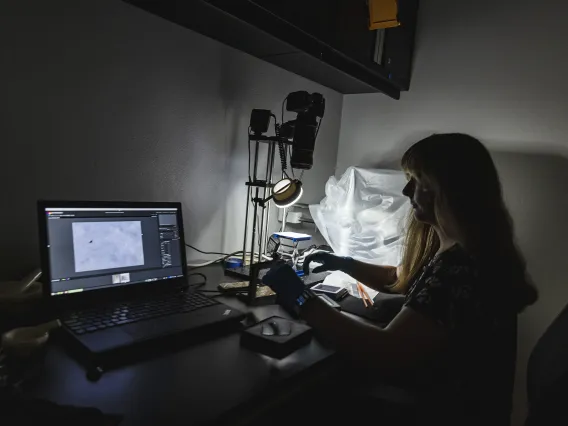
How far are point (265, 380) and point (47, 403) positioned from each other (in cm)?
35

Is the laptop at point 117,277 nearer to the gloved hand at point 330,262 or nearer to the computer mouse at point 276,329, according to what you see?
the computer mouse at point 276,329

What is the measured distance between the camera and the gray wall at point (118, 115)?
100 centimetres

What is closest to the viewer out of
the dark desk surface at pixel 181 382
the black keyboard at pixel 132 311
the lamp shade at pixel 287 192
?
the dark desk surface at pixel 181 382

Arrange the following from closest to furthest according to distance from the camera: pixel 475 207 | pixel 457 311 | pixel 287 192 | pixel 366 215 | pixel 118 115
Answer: pixel 457 311
pixel 475 207
pixel 118 115
pixel 287 192
pixel 366 215

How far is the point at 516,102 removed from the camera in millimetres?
1691

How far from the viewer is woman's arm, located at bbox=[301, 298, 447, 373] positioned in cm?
83

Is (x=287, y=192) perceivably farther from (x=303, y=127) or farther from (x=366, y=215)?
(x=366, y=215)

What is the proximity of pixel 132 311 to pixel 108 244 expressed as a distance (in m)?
0.20

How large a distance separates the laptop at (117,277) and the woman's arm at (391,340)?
0.79ft

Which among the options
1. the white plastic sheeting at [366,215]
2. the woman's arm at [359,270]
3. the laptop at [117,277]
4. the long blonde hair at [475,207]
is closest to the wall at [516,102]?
the white plastic sheeting at [366,215]

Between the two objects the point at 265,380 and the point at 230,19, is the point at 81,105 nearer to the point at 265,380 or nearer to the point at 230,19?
the point at 230,19

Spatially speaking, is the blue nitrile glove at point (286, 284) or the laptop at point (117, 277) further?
the blue nitrile glove at point (286, 284)

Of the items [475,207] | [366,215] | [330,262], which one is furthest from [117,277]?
[366,215]

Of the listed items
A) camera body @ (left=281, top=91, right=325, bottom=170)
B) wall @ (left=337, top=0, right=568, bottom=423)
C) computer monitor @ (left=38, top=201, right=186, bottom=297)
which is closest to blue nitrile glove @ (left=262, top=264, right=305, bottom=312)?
computer monitor @ (left=38, top=201, right=186, bottom=297)
